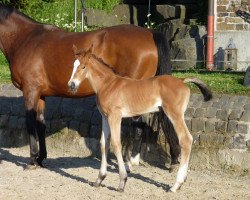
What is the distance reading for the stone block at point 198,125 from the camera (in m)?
10.2

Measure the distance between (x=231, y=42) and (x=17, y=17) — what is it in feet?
23.8

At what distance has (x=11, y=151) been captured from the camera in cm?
1175

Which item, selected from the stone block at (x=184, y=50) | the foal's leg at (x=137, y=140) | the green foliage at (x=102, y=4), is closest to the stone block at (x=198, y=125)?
the foal's leg at (x=137, y=140)

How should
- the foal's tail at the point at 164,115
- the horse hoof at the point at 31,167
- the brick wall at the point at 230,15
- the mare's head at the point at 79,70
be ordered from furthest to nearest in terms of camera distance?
the brick wall at the point at 230,15
the horse hoof at the point at 31,167
the foal's tail at the point at 164,115
the mare's head at the point at 79,70

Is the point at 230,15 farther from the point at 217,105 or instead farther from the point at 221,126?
the point at 221,126

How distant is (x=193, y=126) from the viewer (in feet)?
33.7

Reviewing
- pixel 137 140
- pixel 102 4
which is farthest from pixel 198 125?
pixel 102 4

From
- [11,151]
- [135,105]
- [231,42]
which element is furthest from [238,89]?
[231,42]

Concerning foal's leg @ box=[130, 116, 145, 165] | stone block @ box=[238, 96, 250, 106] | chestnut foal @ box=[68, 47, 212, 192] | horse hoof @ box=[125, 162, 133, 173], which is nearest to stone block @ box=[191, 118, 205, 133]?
stone block @ box=[238, 96, 250, 106]

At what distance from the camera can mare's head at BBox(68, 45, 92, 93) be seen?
8391 millimetres

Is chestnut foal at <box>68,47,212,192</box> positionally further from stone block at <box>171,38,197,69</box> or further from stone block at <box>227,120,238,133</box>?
stone block at <box>171,38,197,69</box>

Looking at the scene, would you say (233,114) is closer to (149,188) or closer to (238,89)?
(238,89)

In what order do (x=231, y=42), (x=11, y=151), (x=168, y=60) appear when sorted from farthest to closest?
(x=231, y=42), (x=11, y=151), (x=168, y=60)

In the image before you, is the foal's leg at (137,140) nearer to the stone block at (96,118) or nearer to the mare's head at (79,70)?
the stone block at (96,118)
